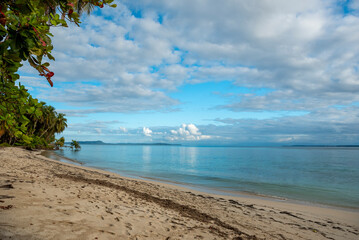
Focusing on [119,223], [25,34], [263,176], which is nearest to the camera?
[25,34]

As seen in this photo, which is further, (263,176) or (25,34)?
(263,176)

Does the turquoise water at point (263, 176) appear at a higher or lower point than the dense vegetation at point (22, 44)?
lower

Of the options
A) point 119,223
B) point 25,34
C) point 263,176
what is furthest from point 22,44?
point 263,176

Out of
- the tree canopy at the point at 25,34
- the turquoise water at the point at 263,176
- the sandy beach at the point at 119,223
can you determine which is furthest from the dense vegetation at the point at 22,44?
the turquoise water at the point at 263,176

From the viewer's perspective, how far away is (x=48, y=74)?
2.20 meters

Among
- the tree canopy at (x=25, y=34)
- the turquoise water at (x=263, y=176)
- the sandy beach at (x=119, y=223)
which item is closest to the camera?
the tree canopy at (x=25, y=34)

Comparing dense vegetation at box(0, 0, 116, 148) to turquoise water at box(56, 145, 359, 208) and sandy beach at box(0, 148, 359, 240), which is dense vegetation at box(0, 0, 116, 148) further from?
turquoise water at box(56, 145, 359, 208)

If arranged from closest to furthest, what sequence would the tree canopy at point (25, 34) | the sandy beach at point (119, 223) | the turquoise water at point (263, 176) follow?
the tree canopy at point (25, 34)
the sandy beach at point (119, 223)
the turquoise water at point (263, 176)

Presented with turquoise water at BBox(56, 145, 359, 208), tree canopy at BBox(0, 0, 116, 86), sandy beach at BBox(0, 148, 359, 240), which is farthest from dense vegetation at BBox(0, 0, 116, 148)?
turquoise water at BBox(56, 145, 359, 208)

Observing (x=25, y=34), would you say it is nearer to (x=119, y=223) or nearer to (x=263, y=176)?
(x=119, y=223)

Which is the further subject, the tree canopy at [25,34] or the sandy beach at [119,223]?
the sandy beach at [119,223]

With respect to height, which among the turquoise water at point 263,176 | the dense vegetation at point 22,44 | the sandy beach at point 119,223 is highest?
the dense vegetation at point 22,44

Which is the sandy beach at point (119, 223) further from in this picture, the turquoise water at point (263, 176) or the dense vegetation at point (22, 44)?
the turquoise water at point (263, 176)

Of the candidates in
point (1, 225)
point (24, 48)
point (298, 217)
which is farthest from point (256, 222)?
point (24, 48)
